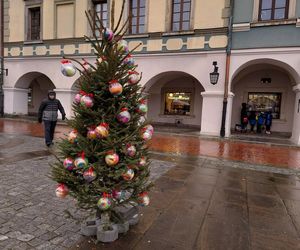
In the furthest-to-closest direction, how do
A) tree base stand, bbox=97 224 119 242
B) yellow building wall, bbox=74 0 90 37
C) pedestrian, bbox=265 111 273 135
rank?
pedestrian, bbox=265 111 273 135 → yellow building wall, bbox=74 0 90 37 → tree base stand, bbox=97 224 119 242

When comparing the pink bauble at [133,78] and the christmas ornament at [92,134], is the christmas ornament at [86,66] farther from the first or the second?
the christmas ornament at [92,134]

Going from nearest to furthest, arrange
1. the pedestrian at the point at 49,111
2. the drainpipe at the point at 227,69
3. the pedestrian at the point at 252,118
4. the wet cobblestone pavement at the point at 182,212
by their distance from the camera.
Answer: the wet cobblestone pavement at the point at 182,212, the pedestrian at the point at 49,111, the drainpipe at the point at 227,69, the pedestrian at the point at 252,118

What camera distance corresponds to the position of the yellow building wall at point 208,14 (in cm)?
1083

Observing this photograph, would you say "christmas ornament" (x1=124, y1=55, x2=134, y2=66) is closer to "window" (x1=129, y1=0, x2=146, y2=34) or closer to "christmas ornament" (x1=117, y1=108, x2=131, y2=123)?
"christmas ornament" (x1=117, y1=108, x2=131, y2=123)

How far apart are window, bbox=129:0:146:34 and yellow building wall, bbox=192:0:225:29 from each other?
8.61 feet

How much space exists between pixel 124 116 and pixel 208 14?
10259 mm

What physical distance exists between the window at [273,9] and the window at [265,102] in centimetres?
456

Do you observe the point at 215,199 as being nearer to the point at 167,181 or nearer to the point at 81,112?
the point at 167,181

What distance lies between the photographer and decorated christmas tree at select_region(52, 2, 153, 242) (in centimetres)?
232

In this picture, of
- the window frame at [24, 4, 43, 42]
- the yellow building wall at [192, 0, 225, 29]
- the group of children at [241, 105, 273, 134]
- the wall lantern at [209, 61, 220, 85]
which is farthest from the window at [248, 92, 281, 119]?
the window frame at [24, 4, 43, 42]

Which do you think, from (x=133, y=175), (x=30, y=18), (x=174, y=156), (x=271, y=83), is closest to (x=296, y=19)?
(x=271, y=83)

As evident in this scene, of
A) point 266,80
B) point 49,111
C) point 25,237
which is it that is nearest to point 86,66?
point 25,237

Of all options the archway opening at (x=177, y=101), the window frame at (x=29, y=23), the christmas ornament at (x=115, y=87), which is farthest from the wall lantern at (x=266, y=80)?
the christmas ornament at (x=115, y=87)

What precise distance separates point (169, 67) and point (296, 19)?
532 centimetres
